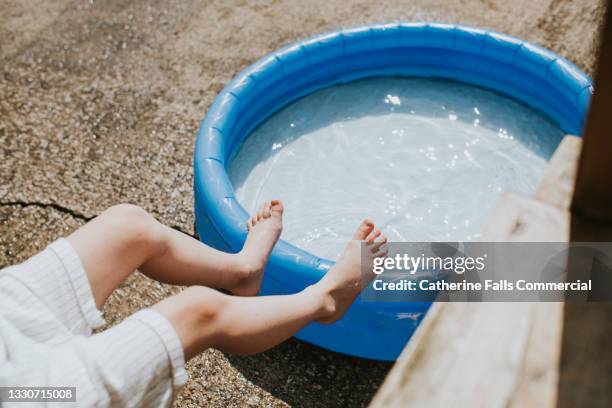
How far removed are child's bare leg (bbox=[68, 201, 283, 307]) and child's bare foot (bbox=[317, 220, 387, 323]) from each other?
0.21m

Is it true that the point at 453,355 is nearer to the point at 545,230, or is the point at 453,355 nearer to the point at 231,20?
the point at 545,230

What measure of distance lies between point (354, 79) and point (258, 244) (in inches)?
61.8

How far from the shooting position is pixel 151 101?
10.2 feet

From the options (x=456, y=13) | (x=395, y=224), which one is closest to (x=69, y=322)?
(x=395, y=224)

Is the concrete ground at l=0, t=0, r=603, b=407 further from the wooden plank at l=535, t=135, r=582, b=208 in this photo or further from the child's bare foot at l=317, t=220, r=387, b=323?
the wooden plank at l=535, t=135, r=582, b=208

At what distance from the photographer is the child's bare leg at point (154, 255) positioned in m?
1.53

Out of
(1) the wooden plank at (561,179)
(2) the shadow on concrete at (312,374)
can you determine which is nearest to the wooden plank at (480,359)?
(1) the wooden plank at (561,179)

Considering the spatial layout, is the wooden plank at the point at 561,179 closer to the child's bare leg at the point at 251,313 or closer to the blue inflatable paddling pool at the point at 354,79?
the child's bare leg at the point at 251,313

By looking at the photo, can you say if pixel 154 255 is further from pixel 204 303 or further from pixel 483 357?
pixel 483 357

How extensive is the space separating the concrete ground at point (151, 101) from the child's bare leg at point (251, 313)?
45cm

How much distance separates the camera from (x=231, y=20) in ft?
11.5

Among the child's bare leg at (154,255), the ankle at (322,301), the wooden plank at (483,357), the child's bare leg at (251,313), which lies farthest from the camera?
the ankle at (322,301)

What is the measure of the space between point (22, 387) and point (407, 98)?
233cm

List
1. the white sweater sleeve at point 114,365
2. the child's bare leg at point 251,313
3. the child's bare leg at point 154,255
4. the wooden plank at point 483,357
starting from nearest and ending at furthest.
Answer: the wooden plank at point 483,357 → the white sweater sleeve at point 114,365 → the child's bare leg at point 251,313 → the child's bare leg at point 154,255
